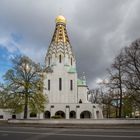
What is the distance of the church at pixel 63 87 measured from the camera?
70.1 metres

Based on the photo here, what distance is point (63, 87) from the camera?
75688mm

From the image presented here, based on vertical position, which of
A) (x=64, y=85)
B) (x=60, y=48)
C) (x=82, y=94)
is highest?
(x=60, y=48)

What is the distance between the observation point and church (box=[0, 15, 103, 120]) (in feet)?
230

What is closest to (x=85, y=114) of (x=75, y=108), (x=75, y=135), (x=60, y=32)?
(x=75, y=108)

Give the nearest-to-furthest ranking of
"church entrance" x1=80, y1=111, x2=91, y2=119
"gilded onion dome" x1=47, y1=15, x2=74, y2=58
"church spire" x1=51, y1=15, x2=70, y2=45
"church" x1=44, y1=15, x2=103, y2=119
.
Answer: "church" x1=44, y1=15, x2=103, y2=119
"church entrance" x1=80, y1=111, x2=91, y2=119
"gilded onion dome" x1=47, y1=15, x2=74, y2=58
"church spire" x1=51, y1=15, x2=70, y2=45

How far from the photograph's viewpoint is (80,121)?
4047 cm

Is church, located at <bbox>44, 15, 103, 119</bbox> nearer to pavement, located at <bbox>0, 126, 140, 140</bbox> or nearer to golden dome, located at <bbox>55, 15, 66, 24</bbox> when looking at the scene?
golden dome, located at <bbox>55, 15, 66, 24</bbox>

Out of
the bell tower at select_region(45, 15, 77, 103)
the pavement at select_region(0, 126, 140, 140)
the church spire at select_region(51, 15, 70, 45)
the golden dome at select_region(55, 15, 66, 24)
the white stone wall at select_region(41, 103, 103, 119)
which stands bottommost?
the pavement at select_region(0, 126, 140, 140)

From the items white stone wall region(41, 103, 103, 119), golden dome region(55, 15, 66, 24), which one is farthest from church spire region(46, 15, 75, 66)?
white stone wall region(41, 103, 103, 119)

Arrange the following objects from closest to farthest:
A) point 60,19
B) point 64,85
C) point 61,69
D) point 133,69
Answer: point 133,69
point 64,85
point 61,69
point 60,19

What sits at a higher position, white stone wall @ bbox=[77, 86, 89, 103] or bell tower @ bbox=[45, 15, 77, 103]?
bell tower @ bbox=[45, 15, 77, 103]

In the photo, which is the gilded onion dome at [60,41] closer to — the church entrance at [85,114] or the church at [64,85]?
the church at [64,85]

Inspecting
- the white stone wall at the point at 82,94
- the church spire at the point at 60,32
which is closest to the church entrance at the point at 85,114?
the white stone wall at the point at 82,94

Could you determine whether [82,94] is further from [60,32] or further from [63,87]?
[60,32]
